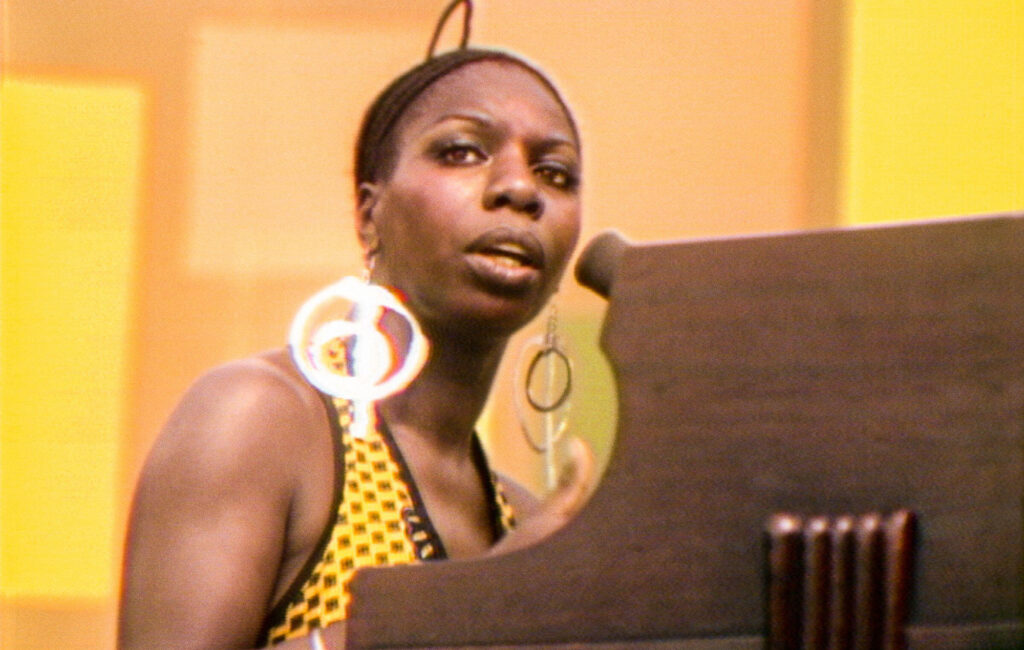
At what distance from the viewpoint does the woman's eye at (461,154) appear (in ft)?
4.61

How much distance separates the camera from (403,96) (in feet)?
5.09

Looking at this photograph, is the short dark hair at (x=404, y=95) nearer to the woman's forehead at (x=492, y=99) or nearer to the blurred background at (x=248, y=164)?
the woman's forehead at (x=492, y=99)

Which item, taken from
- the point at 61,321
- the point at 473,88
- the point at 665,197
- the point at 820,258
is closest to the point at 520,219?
the point at 473,88

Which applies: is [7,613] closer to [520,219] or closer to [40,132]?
[40,132]

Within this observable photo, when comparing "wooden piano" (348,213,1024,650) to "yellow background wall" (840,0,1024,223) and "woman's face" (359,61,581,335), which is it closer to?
"woman's face" (359,61,581,335)

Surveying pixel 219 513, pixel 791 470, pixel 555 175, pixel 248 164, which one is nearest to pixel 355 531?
pixel 219 513

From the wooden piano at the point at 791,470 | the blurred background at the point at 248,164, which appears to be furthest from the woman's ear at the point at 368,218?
the blurred background at the point at 248,164

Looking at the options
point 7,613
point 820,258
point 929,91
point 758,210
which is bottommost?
point 7,613

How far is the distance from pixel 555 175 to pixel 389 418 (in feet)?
0.98

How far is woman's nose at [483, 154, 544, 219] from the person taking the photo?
1.34m

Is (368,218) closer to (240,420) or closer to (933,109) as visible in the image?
(240,420)

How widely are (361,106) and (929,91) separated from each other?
914 millimetres

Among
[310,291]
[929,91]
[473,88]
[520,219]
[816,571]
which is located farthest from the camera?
[310,291]

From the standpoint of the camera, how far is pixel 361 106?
8.09ft
